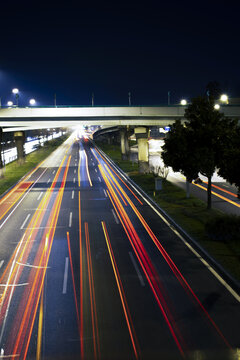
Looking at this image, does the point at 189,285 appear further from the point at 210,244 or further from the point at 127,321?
Result: the point at 210,244

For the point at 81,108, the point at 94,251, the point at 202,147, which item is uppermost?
the point at 81,108

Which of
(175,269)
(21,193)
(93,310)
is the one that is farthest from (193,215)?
(21,193)

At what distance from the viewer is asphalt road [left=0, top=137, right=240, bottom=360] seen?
37.9 feet

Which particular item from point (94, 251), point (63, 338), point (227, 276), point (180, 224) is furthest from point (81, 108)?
point (63, 338)

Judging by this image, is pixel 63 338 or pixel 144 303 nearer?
pixel 63 338

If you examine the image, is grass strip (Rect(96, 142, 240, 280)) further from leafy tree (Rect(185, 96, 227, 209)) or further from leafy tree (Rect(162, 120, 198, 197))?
leafy tree (Rect(185, 96, 227, 209))

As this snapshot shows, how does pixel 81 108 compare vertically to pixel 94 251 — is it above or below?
above

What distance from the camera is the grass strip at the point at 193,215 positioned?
18.4 m

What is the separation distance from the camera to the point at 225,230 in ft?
69.3

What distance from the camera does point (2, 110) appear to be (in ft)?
165

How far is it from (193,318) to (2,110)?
42973 mm

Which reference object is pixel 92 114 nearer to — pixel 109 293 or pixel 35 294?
pixel 35 294

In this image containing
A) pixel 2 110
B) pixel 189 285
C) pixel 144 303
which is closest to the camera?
pixel 144 303

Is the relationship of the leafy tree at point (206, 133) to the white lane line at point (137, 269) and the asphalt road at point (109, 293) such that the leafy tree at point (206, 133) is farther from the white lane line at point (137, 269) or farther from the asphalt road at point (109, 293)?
the white lane line at point (137, 269)
